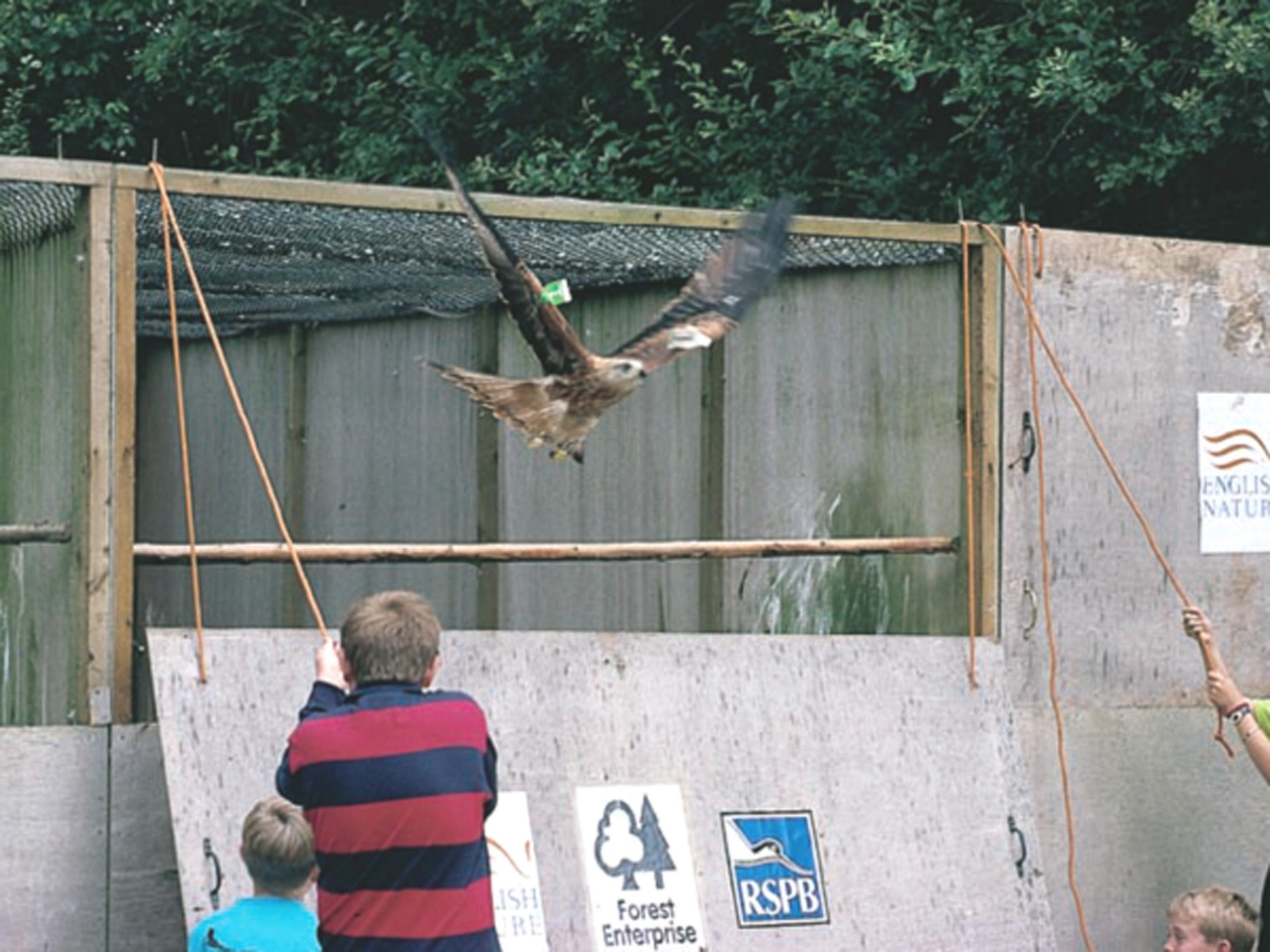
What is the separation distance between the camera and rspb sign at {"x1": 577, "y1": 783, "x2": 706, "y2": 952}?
6715 millimetres

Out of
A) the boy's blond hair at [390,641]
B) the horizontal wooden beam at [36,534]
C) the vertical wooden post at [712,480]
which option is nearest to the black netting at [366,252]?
the vertical wooden post at [712,480]

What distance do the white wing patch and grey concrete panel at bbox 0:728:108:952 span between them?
6.40 feet

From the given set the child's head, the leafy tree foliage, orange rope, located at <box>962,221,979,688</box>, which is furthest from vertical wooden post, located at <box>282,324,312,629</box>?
the child's head

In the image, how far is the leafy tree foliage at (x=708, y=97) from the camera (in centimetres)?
1112

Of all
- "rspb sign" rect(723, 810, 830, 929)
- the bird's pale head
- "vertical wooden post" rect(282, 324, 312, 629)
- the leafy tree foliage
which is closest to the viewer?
"rspb sign" rect(723, 810, 830, 929)

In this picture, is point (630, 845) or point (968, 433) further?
point (968, 433)

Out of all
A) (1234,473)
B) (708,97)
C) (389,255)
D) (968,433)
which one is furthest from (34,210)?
(708,97)

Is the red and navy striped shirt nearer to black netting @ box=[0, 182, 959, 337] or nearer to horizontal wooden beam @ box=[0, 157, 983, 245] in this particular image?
horizontal wooden beam @ box=[0, 157, 983, 245]

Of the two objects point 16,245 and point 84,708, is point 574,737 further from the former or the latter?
point 16,245

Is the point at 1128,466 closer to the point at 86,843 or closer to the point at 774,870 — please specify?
the point at 774,870

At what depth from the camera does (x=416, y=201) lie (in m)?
6.83

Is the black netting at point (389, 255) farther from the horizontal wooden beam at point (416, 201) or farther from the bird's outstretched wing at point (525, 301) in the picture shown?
the bird's outstretched wing at point (525, 301)

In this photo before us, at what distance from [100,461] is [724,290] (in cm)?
203

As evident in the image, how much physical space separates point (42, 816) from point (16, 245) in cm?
188
